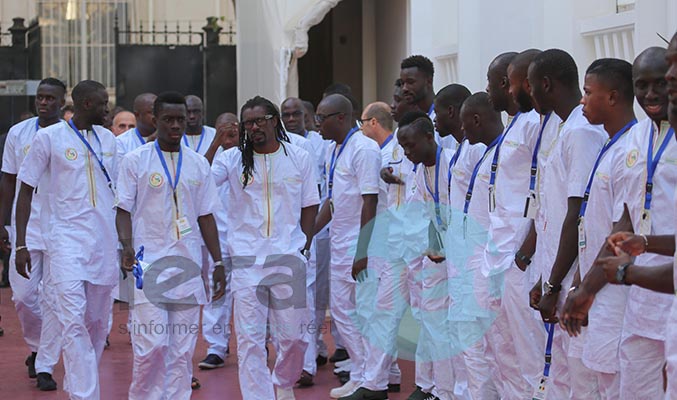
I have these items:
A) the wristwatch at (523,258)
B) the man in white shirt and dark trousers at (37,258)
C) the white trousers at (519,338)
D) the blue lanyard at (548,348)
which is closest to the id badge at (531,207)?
the wristwatch at (523,258)

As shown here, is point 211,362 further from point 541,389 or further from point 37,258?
point 541,389

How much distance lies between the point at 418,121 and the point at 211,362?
3234 millimetres

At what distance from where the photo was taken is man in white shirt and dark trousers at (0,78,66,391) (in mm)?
9172

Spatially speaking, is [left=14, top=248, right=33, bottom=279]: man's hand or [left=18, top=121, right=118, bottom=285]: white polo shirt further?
[left=14, top=248, right=33, bottom=279]: man's hand

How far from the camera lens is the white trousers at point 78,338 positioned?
786 centimetres

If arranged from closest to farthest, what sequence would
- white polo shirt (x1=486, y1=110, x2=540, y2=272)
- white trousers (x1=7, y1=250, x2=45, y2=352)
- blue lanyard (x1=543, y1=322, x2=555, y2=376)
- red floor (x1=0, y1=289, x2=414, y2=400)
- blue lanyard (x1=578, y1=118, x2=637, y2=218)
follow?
1. blue lanyard (x1=578, y1=118, x2=637, y2=218)
2. blue lanyard (x1=543, y1=322, x2=555, y2=376)
3. white polo shirt (x1=486, y1=110, x2=540, y2=272)
4. red floor (x1=0, y1=289, x2=414, y2=400)
5. white trousers (x1=7, y1=250, x2=45, y2=352)

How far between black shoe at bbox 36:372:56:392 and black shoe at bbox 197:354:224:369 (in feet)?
4.41

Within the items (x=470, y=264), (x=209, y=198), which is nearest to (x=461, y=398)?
(x=470, y=264)

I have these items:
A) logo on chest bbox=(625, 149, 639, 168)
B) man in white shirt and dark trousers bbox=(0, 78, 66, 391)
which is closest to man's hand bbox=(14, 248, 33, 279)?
man in white shirt and dark trousers bbox=(0, 78, 66, 391)

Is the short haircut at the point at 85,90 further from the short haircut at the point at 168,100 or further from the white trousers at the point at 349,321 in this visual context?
the white trousers at the point at 349,321

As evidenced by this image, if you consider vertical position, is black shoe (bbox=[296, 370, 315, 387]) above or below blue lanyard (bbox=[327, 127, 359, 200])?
below

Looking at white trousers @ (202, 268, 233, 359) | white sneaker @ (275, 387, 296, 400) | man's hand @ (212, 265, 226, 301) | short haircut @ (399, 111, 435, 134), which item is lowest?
white sneaker @ (275, 387, 296, 400)

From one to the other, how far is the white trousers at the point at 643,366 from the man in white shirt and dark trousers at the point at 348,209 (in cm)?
398

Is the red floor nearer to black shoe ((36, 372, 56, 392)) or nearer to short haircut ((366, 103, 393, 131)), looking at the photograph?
black shoe ((36, 372, 56, 392))
